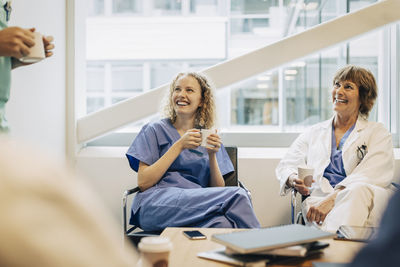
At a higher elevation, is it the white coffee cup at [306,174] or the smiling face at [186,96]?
the smiling face at [186,96]

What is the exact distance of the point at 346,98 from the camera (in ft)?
8.81

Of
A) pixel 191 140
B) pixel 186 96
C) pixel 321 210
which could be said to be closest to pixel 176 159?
pixel 191 140

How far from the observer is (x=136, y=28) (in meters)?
3.98

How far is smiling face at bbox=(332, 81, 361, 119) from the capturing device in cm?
269

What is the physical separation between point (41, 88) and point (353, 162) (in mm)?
2129

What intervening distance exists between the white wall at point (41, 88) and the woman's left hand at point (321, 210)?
4.88ft

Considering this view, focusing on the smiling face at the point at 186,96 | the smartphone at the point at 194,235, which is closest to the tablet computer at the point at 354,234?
the smartphone at the point at 194,235

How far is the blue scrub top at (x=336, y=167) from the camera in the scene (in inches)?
102

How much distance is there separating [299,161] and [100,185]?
1.58m

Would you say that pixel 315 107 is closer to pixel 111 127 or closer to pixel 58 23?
pixel 111 127

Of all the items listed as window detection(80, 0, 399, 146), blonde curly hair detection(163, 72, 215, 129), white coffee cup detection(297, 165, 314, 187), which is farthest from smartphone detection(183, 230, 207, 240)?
window detection(80, 0, 399, 146)

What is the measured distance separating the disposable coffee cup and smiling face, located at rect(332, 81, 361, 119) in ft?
6.71

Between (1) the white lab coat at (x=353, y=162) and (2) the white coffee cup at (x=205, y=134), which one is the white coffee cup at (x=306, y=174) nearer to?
(1) the white lab coat at (x=353, y=162)

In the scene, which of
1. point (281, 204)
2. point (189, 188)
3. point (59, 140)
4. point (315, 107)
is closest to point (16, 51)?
point (189, 188)
